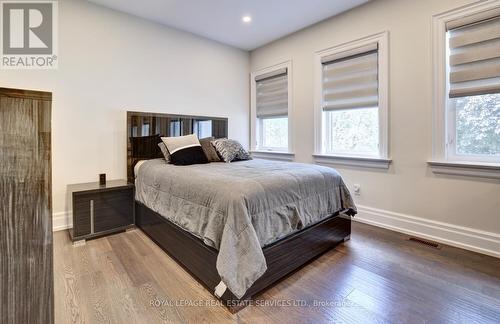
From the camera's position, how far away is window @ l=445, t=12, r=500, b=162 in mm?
2113

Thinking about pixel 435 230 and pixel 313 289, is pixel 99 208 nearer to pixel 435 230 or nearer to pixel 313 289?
pixel 313 289

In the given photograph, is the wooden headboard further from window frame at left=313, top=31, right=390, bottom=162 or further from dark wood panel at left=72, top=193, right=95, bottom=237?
window frame at left=313, top=31, right=390, bottom=162

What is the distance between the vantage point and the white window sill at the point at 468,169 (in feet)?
6.94

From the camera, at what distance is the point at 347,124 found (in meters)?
3.25

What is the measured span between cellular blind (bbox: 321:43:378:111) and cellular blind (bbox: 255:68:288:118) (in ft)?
2.40

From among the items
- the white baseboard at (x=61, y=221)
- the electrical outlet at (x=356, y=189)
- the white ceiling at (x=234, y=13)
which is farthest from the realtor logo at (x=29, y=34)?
the electrical outlet at (x=356, y=189)

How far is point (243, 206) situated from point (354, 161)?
211 cm

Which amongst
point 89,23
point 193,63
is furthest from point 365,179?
point 89,23

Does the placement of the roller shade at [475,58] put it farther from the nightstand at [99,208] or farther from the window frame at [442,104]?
the nightstand at [99,208]

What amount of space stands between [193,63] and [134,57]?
87 cm

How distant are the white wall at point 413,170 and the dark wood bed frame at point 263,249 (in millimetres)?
755

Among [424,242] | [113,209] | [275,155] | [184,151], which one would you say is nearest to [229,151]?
[184,151]

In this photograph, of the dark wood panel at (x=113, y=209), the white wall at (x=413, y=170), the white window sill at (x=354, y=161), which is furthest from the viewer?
the white window sill at (x=354, y=161)

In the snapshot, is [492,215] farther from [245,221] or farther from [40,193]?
[40,193]
